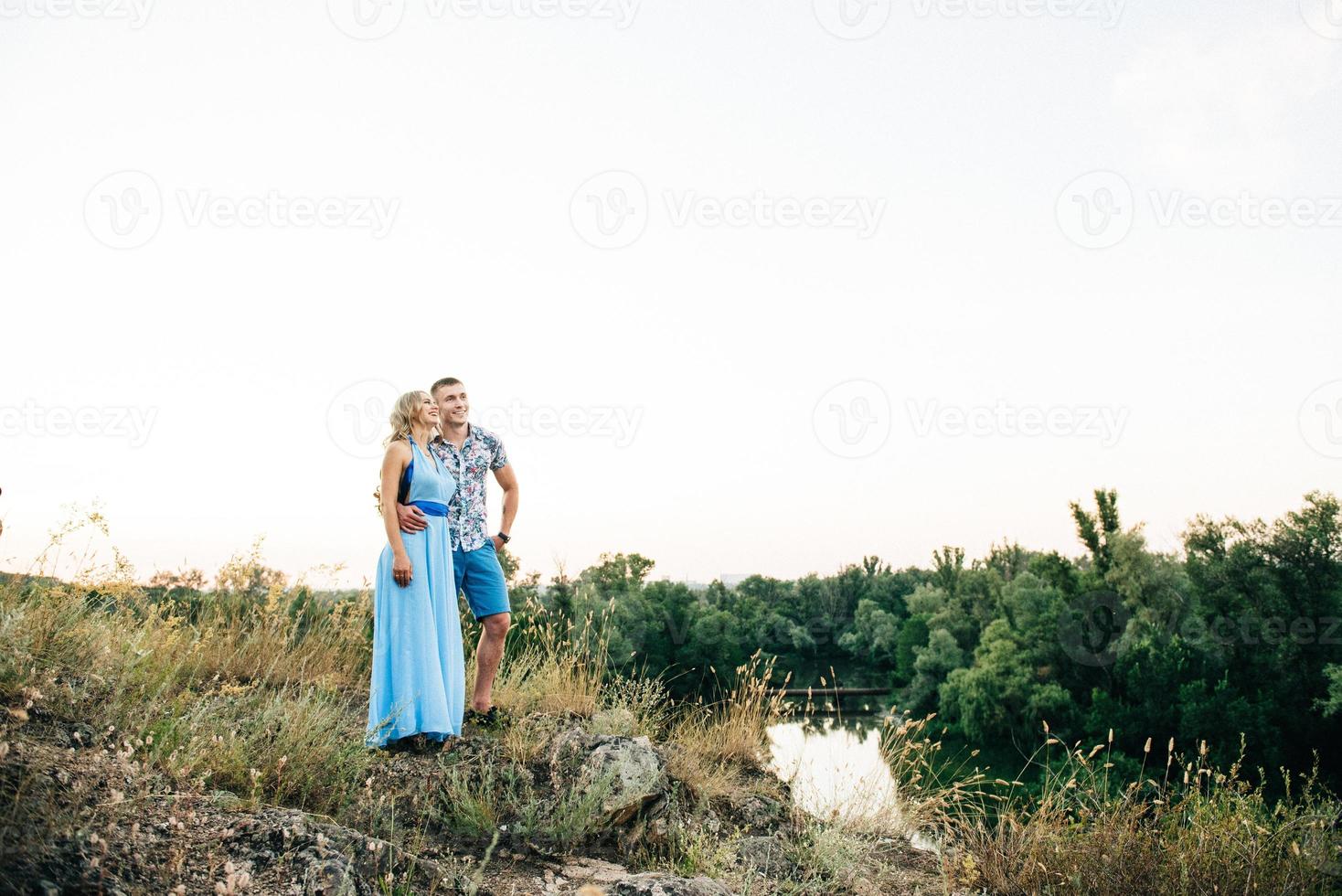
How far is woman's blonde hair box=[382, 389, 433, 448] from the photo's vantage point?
4.98 m

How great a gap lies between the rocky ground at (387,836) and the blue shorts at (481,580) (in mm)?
772

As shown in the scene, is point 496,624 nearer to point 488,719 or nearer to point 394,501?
point 488,719

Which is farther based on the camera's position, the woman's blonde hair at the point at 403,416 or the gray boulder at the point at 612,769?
the woman's blonde hair at the point at 403,416

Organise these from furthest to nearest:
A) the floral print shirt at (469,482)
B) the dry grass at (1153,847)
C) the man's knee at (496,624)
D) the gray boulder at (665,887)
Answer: the floral print shirt at (469,482)
the man's knee at (496,624)
the dry grass at (1153,847)
the gray boulder at (665,887)

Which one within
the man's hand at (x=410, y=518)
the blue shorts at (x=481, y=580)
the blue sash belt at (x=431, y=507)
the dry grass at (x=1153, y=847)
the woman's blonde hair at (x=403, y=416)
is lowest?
the dry grass at (x=1153, y=847)

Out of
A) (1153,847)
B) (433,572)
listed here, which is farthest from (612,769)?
(1153,847)

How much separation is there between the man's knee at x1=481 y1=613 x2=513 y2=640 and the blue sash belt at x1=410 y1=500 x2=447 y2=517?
28.1 inches

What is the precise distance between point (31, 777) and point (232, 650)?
3696 mm

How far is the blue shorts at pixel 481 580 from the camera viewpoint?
5.21 meters

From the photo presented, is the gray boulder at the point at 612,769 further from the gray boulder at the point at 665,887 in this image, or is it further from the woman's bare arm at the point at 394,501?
the woman's bare arm at the point at 394,501

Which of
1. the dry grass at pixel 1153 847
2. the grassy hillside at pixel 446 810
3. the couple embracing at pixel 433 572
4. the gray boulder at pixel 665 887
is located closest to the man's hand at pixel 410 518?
the couple embracing at pixel 433 572

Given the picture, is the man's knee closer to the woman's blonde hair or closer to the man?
the man

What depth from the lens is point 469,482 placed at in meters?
5.34

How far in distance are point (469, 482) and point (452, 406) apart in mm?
497
